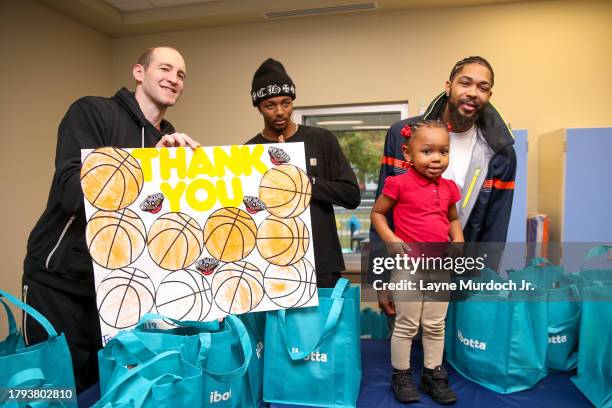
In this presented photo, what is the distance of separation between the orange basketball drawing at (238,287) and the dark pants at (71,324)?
50cm

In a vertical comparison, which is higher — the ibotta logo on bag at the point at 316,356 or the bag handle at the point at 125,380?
the bag handle at the point at 125,380

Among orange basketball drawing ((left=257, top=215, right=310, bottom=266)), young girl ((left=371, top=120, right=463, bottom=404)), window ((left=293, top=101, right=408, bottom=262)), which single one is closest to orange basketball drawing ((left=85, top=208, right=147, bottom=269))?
orange basketball drawing ((left=257, top=215, right=310, bottom=266))

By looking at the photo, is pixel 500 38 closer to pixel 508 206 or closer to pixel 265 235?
pixel 508 206

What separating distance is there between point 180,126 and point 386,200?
3453 millimetres

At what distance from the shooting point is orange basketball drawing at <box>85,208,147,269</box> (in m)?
1.12

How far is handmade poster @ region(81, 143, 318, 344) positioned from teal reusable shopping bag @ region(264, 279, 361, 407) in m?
0.05

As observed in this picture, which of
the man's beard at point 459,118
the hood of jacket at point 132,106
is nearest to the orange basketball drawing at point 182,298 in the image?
the hood of jacket at point 132,106

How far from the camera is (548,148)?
3426 millimetres

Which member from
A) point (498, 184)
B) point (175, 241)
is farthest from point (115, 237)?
point (498, 184)

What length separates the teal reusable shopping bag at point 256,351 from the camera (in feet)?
3.63

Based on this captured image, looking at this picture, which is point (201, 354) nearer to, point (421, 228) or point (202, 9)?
point (421, 228)

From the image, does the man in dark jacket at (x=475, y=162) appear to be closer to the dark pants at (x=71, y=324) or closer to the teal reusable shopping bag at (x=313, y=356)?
the teal reusable shopping bag at (x=313, y=356)

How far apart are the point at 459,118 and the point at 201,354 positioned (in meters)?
1.24

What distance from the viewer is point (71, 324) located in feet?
4.17
